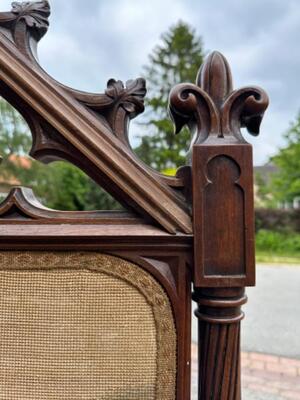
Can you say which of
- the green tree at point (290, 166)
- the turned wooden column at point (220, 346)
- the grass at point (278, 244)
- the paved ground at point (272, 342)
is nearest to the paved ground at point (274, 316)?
the paved ground at point (272, 342)

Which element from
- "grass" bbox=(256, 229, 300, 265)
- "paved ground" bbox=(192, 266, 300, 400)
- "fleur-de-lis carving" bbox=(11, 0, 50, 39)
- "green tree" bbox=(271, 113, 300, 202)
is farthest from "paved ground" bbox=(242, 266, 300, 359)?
"green tree" bbox=(271, 113, 300, 202)

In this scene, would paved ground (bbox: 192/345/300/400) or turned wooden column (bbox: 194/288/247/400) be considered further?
paved ground (bbox: 192/345/300/400)

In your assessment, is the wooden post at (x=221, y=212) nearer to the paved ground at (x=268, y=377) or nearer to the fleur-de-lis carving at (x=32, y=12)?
the fleur-de-lis carving at (x=32, y=12)

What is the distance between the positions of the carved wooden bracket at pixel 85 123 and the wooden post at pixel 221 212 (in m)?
0.04

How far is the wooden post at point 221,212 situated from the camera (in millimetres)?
448

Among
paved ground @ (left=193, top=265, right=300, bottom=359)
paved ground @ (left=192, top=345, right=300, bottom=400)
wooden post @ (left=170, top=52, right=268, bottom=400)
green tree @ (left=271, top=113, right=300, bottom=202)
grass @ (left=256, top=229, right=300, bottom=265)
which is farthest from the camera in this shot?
green tree @ (left=271, top=113, right=300, bottom=202)

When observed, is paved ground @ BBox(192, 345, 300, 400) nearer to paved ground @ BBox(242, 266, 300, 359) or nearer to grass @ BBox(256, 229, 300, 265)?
paved ground @ BBox(242, 266, 300, 359)

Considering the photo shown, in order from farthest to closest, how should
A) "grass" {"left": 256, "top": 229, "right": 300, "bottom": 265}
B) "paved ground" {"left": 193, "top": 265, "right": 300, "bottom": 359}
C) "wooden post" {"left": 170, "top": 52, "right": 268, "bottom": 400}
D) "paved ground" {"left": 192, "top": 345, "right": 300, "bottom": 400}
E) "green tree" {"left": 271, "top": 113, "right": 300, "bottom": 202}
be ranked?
"green tree" {"left": 271, "top": 113, "right": 300, "bottom": 202} < "grass" {"left": 256, "top": 229, "right": 300, "bottom": 265} < "paved ground" {"left": 193, "top": 265, "right": 300, "bottom": 359} < "paved ground" {"left": 192, "top": 345, "right": 300, "bottom": 400} < "wooden post" {"left": 170, "top": 52, "right": 268, "bottom": 400}

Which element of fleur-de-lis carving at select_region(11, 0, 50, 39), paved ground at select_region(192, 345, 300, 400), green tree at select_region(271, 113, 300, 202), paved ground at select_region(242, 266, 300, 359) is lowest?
paved ground at select_region(192, 345, 300, 400)

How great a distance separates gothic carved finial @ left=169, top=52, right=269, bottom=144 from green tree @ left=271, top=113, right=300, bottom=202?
10.7 meters

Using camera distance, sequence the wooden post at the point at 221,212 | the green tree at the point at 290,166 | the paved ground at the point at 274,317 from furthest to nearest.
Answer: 1. the green tree at the point at 290,166
2. the paved ground at the point at 274,317
3. the wooden post at the point at 221,212

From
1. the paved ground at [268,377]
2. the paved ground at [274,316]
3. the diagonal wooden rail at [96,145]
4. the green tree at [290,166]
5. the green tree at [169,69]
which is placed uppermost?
the green tree at [169,69]

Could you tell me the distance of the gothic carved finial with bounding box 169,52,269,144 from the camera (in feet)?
1.49

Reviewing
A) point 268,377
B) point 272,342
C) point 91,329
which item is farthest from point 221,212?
point 272,342
